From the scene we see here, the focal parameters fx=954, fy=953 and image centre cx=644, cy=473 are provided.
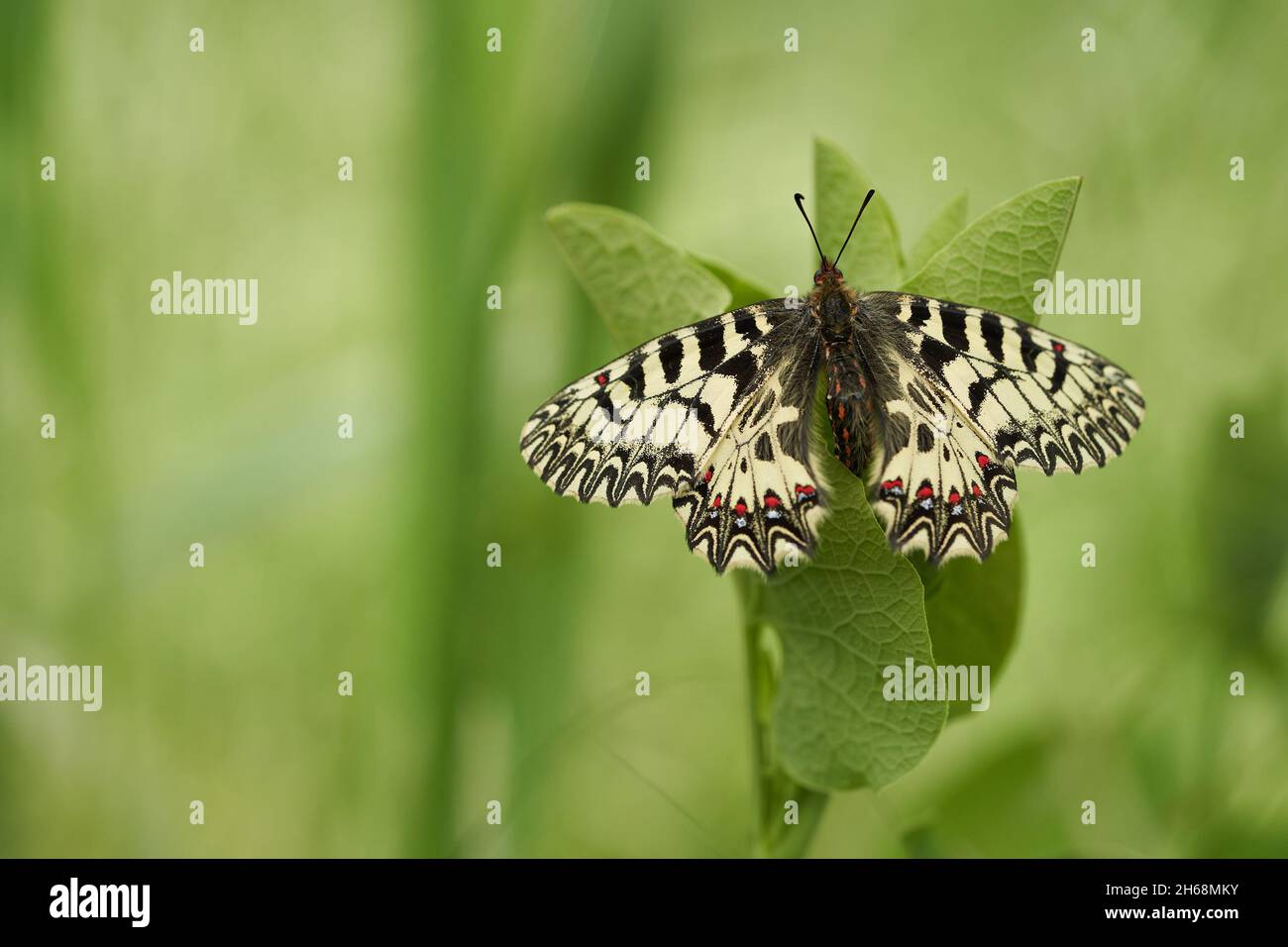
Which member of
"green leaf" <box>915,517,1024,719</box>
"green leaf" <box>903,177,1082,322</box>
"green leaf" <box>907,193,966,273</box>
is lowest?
"green leaf" <box>915,517,1024,719</box>

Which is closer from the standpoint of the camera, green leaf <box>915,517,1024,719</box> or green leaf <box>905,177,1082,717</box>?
green leaf <box>905,177,1082,717</box>

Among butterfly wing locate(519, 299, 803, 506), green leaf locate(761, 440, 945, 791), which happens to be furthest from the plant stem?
butterfly wing locate(519, 299, 803, 506)

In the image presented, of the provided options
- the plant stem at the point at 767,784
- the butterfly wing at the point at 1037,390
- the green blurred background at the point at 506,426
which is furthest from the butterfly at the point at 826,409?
the green blurred background at the point at 506,426

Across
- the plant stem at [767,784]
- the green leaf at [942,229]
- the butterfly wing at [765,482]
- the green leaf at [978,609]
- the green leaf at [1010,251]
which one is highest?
the green leaf at [942,229]

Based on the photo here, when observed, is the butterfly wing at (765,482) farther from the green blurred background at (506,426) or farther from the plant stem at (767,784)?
the green blurred background at (506,426)

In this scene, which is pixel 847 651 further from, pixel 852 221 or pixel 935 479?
pixel 852 221

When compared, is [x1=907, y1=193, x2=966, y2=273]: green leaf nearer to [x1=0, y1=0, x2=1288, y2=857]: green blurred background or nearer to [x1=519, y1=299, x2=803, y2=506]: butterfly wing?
[x1=519, y1=299, x2=803, y2=506]: butterfly wing

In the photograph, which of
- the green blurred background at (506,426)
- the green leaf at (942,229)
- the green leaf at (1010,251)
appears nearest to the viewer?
the green leaf at (1010,251)

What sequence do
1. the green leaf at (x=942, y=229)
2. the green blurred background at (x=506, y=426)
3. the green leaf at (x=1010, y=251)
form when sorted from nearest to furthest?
1. the green leaf at (x=1010, y=251)
2. the green leaf at (x=942, y=229)
3. the green blurred background at (x=506, y=426)
